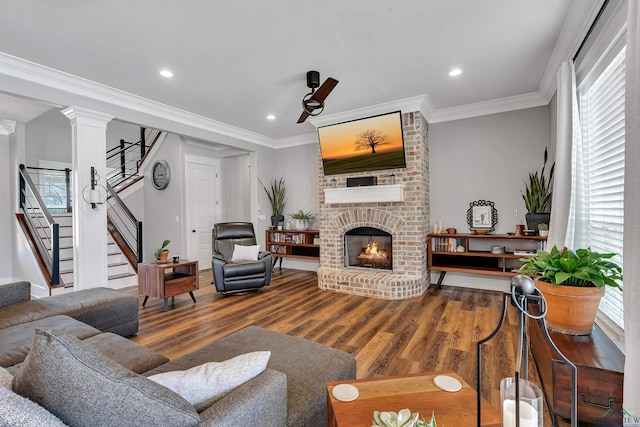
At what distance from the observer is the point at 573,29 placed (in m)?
2.40

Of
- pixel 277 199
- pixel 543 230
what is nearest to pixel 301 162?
pixel 277 199

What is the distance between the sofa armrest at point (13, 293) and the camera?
2.35m

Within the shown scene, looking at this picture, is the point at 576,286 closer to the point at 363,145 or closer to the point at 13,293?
the point at 363,145

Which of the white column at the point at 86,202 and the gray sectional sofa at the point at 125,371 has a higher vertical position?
the white column at the point at 86,202

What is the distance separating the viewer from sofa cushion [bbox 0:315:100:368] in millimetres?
1605

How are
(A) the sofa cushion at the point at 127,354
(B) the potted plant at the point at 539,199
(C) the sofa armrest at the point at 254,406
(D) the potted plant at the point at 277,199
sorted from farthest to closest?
(D) the potted plant at the point at 277,199 < (B) the potted plant at the point at 539,199 < (A) the sofa cushion at the point at 127,354 < (C) the sofa armrest at the point at 254,406

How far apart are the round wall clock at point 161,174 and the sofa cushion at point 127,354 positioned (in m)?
4.62

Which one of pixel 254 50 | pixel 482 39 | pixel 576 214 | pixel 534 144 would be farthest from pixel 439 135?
pixel 254 50

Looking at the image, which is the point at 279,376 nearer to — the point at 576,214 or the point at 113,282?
the point at 576,214

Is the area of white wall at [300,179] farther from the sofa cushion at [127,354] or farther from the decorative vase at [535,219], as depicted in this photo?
the sofa cushion at [127,354]

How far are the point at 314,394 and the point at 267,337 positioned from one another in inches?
23.1

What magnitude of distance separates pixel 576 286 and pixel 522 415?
1193 millimetres

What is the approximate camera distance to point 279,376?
112cm

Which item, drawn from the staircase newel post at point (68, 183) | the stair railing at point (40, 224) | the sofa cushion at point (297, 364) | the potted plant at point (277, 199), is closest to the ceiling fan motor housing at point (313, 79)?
the sofa cushion at point (297, 364)
